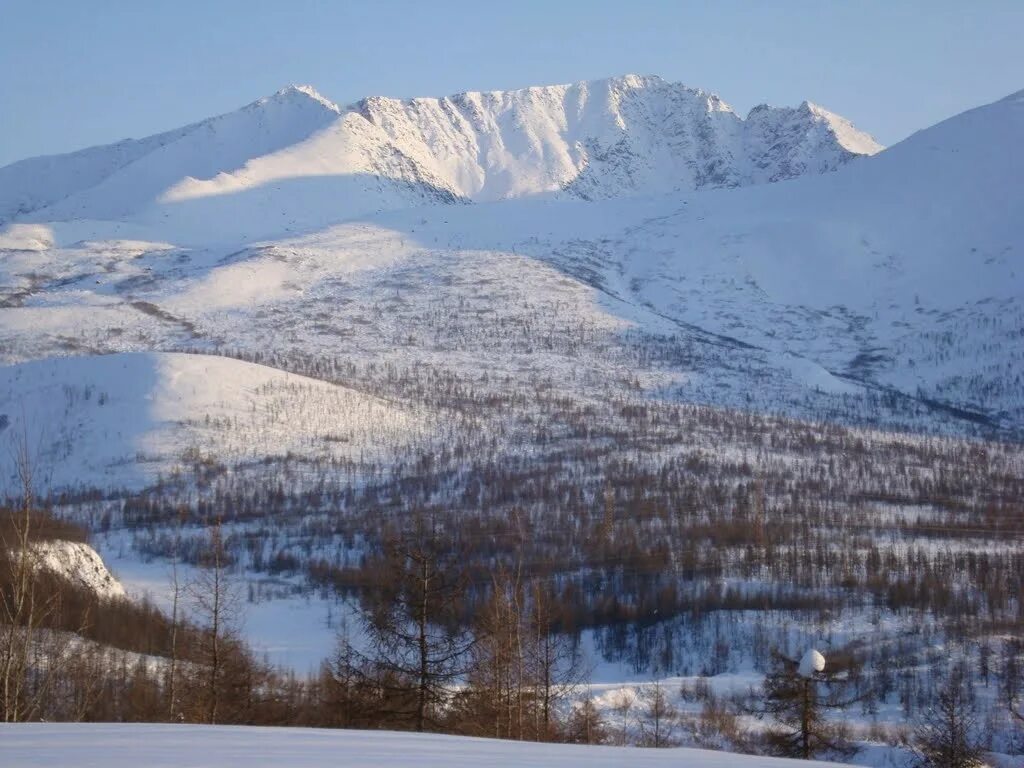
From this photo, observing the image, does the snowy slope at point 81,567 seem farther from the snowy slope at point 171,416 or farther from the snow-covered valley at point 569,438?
the snowy slope at point 171,416

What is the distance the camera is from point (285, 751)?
34.7ft

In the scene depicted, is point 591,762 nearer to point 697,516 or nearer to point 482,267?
point 697,516

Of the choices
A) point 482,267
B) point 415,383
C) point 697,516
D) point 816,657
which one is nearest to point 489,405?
point 415,383

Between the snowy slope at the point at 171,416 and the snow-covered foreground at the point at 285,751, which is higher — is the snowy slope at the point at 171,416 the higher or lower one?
the higher one

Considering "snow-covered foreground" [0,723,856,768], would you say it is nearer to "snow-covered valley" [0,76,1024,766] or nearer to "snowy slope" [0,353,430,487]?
"snow-covered valley" [0,76,1024,766]

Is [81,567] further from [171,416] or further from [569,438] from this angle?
[569,438]

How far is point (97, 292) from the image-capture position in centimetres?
15950

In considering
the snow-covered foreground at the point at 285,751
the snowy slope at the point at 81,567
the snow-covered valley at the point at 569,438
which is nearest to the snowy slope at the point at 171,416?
the snow-covered valley at the point at 569,438

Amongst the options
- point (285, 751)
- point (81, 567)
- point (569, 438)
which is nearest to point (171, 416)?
point (569, 438)

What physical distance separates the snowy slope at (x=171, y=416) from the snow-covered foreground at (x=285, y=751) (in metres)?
84.7

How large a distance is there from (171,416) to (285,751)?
9814cm

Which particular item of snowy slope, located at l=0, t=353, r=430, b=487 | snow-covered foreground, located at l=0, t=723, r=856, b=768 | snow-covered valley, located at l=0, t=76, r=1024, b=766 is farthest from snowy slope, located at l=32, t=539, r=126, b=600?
snowy slope, located at l=0, t=353, r=430, b=487

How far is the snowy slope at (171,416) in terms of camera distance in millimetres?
97062

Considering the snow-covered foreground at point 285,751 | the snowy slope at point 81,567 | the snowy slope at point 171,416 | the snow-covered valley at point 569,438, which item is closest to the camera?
the snow-covered foreground at point 285,751
